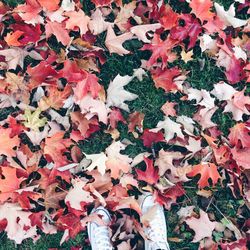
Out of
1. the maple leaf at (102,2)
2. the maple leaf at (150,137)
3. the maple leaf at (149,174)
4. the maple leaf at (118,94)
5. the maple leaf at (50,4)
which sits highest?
the maple leaf at (102,2)

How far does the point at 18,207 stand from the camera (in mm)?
2498

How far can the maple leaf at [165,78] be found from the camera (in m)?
2.84

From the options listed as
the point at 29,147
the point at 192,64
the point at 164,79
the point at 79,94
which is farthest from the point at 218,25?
the point at 29,147

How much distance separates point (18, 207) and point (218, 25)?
1580mm

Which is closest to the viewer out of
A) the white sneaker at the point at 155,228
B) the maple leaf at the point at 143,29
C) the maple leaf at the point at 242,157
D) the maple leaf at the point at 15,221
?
the maple leaf at the point at 15,221

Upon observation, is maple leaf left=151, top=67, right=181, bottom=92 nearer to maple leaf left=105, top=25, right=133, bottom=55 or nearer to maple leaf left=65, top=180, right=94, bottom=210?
maple leaf left=105, top=25, right=133, bottom=55

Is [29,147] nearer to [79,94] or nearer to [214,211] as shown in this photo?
[79,94]

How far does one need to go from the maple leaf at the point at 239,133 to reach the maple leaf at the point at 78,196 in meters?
0.90

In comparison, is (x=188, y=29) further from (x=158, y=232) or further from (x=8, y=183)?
(x=8, y=183)

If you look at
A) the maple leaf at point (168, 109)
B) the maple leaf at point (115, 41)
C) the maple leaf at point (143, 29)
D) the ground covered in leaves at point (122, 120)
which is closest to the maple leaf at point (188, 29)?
the ground covered in leaves at point (122, 120)

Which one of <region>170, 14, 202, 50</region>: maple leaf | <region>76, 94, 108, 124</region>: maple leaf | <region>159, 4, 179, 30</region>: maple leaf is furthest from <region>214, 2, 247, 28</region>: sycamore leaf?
→ <region>76, 94, 108, 124</region>: maple leaf

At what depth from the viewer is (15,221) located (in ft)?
8.18

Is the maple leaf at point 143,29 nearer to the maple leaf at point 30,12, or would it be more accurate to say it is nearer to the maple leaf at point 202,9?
the maple leaf at point 202,9

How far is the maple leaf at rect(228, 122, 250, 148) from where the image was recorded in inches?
109
